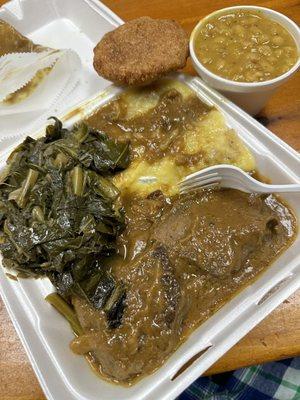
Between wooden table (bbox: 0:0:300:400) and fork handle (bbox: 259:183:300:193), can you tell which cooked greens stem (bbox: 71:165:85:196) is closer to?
wooden table (bbox: 0:0:300:400)

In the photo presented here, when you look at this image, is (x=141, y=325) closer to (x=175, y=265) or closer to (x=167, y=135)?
(x=175, y=265)

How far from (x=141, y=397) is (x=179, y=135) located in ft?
4.11

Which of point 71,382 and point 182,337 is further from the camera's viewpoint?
point 182,337

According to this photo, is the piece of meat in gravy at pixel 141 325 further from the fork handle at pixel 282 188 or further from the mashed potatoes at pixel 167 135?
the fork handle at pixel 282 188

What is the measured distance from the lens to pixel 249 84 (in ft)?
6.96

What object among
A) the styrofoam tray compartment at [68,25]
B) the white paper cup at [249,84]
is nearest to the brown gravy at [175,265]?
the white paper cup at [249,84]

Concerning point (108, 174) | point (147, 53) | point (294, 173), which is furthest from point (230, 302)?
point (147, 53)

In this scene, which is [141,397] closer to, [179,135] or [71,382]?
[71,382]

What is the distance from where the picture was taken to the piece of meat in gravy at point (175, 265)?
171 centimetres

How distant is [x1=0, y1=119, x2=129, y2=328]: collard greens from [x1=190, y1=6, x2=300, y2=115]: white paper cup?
23.5 inches

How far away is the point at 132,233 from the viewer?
198 centimetres

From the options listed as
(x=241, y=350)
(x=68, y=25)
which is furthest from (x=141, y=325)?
(x=68, y=25)

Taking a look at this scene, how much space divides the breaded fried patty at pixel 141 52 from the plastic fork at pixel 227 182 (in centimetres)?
65

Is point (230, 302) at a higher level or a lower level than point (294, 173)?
lower
